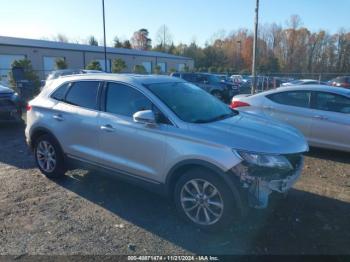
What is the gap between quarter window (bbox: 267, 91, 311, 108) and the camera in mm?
7230

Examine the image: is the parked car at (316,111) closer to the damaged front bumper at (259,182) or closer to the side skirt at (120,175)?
the damaged front bumper at (259,182)

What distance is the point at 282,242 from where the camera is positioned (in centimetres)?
370

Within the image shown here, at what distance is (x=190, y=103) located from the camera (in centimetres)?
461

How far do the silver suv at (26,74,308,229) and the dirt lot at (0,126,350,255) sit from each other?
0.31 metres

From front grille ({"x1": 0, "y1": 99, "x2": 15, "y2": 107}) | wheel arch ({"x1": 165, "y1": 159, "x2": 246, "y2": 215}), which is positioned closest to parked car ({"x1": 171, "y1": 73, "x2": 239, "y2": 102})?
front grille ({"x1": 0, "y1": 99, "x2": 15, "y2": 107})

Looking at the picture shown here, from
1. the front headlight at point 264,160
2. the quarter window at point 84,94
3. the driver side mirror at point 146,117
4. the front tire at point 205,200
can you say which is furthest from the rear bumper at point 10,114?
the front headlight at point 264,160

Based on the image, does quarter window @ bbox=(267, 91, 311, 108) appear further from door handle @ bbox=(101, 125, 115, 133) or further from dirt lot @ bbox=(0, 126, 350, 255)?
door handle @ bbox=(101, 125, 115, 133)

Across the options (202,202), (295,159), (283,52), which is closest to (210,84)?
(295,159)

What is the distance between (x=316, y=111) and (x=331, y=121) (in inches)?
15.2

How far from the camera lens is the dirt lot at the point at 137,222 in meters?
3.64

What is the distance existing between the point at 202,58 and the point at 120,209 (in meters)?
68.2

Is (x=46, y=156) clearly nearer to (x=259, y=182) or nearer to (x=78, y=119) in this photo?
Answer: (x=78, y=119)

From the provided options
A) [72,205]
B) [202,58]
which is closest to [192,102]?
[72,205]

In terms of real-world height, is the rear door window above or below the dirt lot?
above
